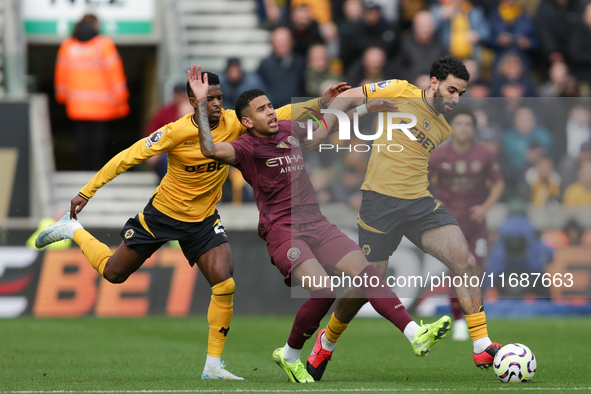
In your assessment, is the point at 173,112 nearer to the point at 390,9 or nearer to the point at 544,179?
the point at 390,9

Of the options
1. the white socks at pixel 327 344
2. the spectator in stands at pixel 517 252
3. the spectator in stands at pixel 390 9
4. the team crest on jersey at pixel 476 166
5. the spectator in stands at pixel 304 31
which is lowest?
the spectator in stands at pixel 517 252

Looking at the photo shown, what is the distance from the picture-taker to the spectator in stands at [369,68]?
43.8 feet

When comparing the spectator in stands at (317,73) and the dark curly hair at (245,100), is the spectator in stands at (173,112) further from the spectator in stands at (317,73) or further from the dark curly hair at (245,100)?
the dark curly hair at (245,100)

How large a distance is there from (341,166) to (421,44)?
→ 8.83ft

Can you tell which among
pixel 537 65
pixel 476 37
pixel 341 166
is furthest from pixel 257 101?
pixel 537 65

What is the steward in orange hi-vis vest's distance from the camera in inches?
541

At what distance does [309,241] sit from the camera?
6734mm

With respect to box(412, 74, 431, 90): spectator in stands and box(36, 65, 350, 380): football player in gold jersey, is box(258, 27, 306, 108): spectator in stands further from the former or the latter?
box(36, 65, 350, 380): football player in gold jersey

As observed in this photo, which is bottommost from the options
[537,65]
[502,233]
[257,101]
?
[502,233]

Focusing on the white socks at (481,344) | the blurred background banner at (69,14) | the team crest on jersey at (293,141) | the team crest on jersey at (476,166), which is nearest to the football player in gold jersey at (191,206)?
the team crest on jersey at (293,141)

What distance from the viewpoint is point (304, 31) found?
47.1 ft

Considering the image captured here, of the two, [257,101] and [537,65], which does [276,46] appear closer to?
[537,65]

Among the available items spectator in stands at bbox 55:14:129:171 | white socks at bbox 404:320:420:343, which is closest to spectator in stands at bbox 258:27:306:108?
spectator in stands at bbox 55:14:129:171

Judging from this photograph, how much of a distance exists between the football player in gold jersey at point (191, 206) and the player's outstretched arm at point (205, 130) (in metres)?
0.21
